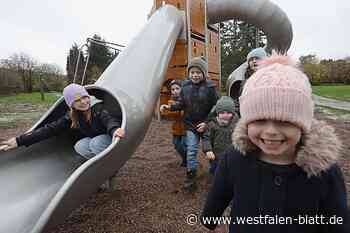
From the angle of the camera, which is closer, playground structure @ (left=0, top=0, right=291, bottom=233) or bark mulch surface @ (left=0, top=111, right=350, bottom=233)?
playground structure @ (left=0, top=0, right=291, bottom=233)

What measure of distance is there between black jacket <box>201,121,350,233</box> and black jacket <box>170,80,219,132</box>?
2237mm

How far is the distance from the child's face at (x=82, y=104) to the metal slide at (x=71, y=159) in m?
0.15

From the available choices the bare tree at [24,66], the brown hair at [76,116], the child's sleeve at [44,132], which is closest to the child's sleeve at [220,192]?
the brown hair at [76,116]

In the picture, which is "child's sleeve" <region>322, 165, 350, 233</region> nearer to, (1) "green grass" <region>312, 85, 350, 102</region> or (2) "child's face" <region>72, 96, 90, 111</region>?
(2) "child's face" <region>72, 96, 90, 111</region>

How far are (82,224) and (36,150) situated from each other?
2.88 feet

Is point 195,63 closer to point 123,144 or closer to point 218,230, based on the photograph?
point 123,144

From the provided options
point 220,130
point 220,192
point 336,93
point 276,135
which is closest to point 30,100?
point 336,93

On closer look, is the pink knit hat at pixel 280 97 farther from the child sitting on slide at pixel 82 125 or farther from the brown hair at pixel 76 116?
the brown hair at pixel 76 116

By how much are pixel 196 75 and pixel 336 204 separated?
2.53 metres

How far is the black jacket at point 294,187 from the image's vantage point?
1051 mm

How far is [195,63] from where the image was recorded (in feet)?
11.0

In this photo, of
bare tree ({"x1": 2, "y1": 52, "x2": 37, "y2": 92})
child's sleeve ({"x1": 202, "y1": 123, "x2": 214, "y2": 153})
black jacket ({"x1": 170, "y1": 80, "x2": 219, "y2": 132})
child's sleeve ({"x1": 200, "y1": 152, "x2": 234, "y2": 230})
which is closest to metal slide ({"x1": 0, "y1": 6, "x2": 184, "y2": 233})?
black jacket ({"x1": 170, "y1": 80, "x2": 219, "y2": 132})

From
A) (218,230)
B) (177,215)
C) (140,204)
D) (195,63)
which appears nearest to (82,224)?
(140,204)

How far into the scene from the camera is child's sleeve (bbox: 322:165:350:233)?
1.04m
